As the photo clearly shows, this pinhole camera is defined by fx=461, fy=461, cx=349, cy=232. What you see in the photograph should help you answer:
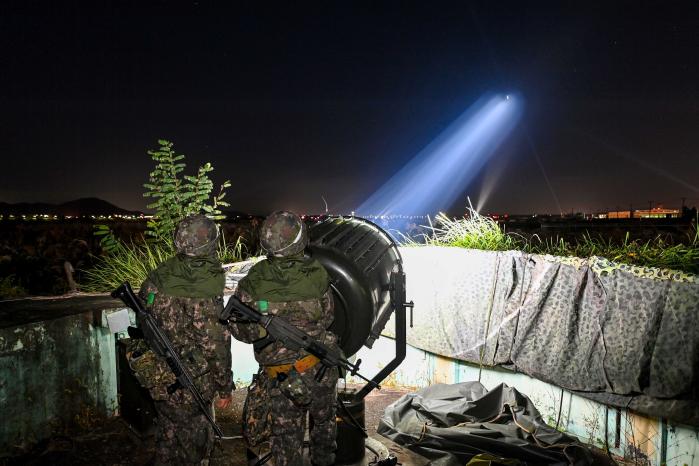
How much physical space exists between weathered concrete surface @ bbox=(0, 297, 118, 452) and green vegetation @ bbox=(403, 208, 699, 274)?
416cm

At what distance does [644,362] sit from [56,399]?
212 inches

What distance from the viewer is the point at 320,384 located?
11.6 ft

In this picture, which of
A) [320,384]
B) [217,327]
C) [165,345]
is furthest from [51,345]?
[320,384]

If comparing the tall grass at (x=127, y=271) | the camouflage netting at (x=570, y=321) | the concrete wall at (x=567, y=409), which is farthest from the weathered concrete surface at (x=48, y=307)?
the camouflage netting at (x=570, y=321)

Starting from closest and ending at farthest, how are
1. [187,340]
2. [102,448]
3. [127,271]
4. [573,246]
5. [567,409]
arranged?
[187,340] → [102,448] → [567,409] → [573,246] → [127,271]

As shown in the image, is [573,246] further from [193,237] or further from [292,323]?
[193,237]

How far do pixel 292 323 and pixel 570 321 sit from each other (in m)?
2.83

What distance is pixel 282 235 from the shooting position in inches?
137

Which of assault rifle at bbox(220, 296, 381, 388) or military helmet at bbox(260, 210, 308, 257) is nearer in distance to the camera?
assault rifle at bbox(220, 296, 381, 388)

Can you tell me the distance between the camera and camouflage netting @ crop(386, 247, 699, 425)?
388 cm

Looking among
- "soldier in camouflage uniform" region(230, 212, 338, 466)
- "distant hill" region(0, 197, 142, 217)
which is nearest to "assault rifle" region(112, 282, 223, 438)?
"soldier in camouflage uniform" region(230, 212, 338, 466)

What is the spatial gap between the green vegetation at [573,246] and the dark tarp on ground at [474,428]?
1.68 metres

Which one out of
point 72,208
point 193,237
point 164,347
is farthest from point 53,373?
point 72,208

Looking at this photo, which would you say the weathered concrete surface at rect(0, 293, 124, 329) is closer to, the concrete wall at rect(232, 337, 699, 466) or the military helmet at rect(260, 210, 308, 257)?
the concrete wall at rect(232, 337, 699, 466)
